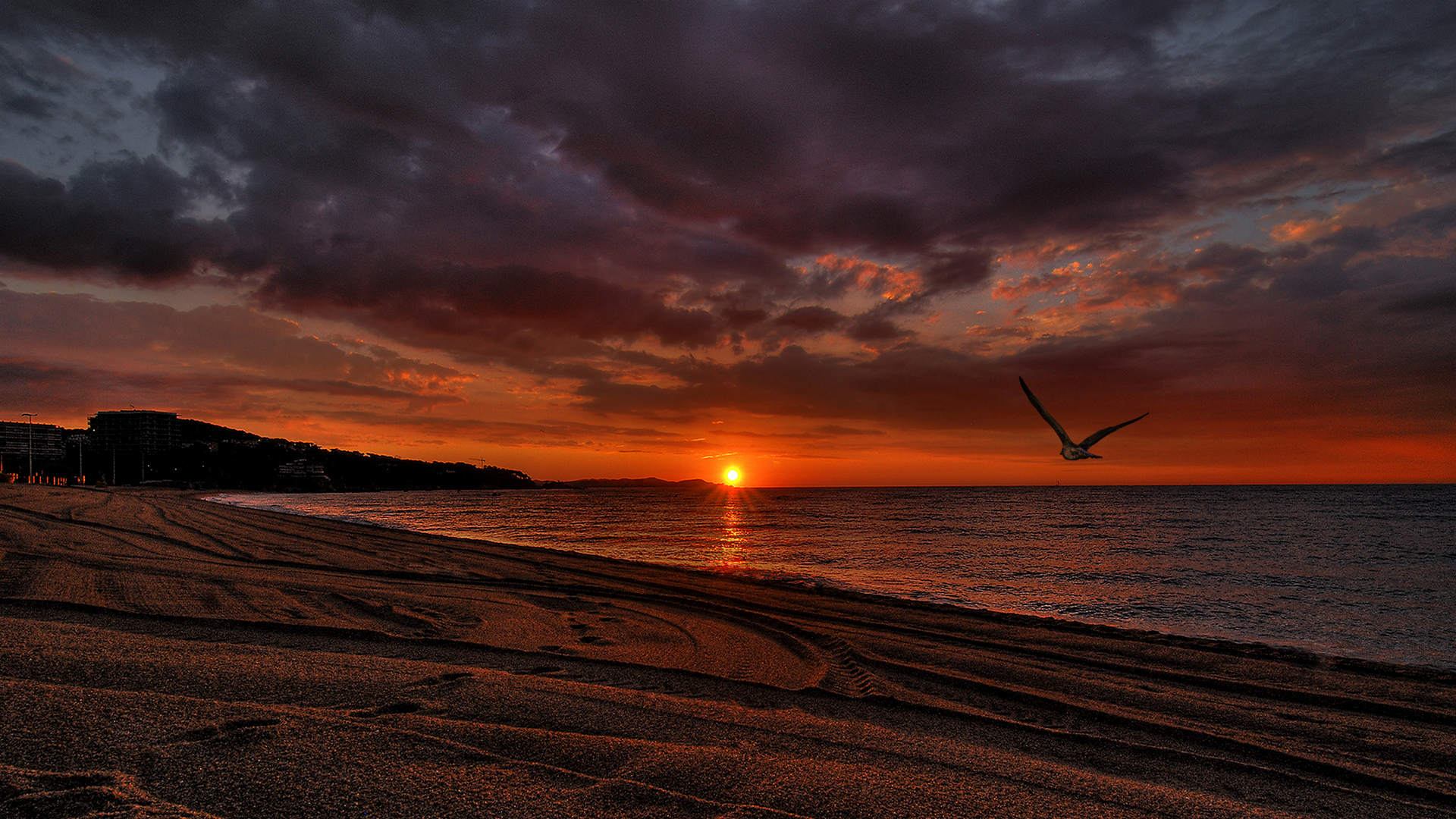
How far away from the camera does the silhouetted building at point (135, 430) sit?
176250mm

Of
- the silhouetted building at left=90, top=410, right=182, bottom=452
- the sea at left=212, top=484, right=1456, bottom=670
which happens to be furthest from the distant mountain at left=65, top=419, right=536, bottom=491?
the sea at left=212, top=484, right=1456, bottom=670

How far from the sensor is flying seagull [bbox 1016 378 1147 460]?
15.2m

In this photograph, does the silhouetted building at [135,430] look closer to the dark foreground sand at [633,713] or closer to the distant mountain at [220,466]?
the distant mountain at [220,466]

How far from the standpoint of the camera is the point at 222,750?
4.07 m

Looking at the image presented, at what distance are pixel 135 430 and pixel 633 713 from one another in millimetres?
248486

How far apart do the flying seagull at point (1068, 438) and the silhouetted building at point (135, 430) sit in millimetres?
222186

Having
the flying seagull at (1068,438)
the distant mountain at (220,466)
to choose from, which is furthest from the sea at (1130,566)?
the distant mountain at (220,466)

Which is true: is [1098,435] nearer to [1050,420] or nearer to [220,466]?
[1050,420]

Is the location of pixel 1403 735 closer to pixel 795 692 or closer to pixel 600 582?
pixel 795 692

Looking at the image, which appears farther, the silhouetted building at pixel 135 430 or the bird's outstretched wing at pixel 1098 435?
the silhouetted building at pixel 135 430

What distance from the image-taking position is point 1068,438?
17.5 m

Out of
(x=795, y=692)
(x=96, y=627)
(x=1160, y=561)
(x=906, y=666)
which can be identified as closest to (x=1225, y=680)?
(x=906, y=666)

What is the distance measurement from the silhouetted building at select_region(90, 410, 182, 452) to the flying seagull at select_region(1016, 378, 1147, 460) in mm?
222186

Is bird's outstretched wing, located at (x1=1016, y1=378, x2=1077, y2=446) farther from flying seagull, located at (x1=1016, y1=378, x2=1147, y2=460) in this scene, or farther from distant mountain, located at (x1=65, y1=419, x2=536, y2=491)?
distant mountain, located at (x1=65, y1=419, x2=536, y2=491)
